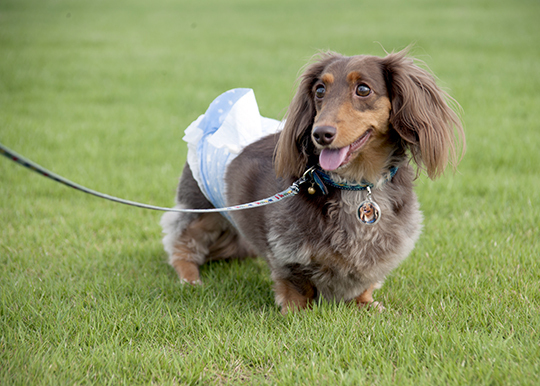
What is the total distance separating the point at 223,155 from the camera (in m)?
3.41

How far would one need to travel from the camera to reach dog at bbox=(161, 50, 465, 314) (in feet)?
8.47

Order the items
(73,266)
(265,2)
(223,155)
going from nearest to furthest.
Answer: (223,155) → (73,266) → (265,2)

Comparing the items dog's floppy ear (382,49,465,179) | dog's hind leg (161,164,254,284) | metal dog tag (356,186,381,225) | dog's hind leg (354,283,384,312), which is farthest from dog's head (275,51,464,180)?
dog's hind leg (161,164,254,284)

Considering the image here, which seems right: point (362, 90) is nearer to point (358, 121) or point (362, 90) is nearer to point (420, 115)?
point (358, 121)

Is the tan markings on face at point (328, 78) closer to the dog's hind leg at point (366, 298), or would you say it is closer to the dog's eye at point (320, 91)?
the dog's eye at point (320, 91)

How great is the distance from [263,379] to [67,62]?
37.5ft

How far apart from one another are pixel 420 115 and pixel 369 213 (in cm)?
59

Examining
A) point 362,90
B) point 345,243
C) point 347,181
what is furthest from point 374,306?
point 362,90

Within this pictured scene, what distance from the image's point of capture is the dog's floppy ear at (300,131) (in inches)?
110

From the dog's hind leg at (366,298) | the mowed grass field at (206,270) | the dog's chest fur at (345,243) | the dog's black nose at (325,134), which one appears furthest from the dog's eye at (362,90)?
the dog's hind leg at (366,298)

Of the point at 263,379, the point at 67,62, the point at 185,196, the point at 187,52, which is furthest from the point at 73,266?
the point at 187,52

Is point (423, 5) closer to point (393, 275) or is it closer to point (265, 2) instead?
point (265, 2)

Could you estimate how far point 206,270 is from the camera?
384 centimetres

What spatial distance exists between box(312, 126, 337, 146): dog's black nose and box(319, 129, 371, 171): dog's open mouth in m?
0.10
